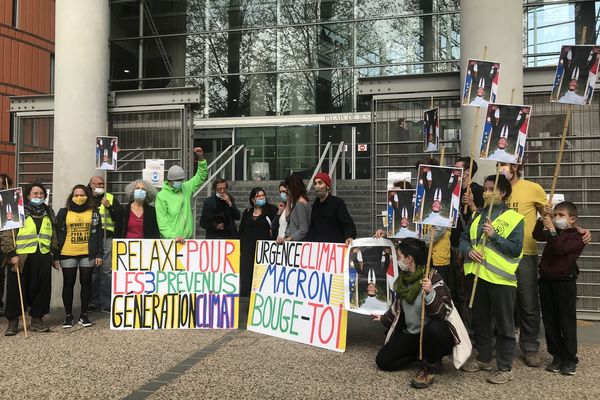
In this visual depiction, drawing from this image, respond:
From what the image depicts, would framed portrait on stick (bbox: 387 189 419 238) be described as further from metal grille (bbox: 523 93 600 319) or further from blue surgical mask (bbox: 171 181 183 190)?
blue surgical mask (bbox: 171 181 183 190)

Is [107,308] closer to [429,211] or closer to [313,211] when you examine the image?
[313,211]

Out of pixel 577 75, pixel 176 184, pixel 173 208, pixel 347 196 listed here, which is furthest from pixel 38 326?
pixel 347 196

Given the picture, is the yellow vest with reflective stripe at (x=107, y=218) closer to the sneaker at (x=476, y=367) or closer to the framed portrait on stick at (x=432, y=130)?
the framed portrait on stick at (x=432, y=130)

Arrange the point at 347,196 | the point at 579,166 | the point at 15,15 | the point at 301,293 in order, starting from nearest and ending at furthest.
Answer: the point at 301,293 < the point at 579,166 < the point at 347,196 < the point at 15,15

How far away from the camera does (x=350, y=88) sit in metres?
16.3

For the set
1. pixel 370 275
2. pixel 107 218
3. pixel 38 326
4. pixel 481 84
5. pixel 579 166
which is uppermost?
pixel 481 84

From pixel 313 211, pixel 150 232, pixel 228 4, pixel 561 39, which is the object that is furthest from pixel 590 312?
pixel 228 4

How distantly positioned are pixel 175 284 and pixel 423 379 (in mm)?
3491

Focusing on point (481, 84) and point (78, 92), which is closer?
point (481, 84)

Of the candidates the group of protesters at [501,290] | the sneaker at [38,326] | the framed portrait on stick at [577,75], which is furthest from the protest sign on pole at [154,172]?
the framed portrait on stick at [577,75]

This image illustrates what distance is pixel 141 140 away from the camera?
9141 mm

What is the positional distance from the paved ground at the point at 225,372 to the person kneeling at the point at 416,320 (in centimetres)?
14

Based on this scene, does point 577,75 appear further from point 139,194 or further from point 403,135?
point 139,194

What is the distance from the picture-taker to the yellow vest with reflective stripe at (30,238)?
22.4ft
